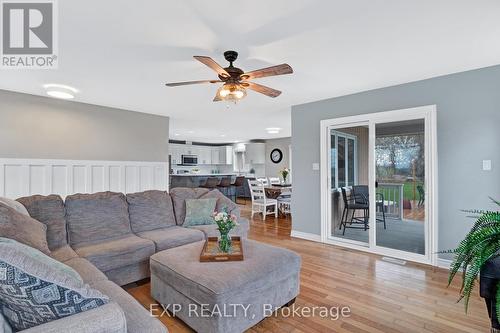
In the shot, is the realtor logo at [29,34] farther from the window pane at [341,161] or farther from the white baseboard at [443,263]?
the white baseboard at [443,263]

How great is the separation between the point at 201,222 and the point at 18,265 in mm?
2567

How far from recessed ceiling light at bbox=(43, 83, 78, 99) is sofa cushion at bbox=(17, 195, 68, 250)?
168 cm

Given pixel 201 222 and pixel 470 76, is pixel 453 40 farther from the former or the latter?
pixel 201 222

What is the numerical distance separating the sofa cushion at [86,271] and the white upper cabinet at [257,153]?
27.7 ft

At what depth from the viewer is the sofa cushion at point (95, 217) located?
2717 millimetres

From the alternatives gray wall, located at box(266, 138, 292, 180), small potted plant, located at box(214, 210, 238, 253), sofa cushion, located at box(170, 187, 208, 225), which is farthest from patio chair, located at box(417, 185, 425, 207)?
gray wall, located at box(266, 138, 292, 180)

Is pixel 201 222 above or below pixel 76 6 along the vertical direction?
below

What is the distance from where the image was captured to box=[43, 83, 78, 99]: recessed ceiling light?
3482mm

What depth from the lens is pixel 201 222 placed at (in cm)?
352

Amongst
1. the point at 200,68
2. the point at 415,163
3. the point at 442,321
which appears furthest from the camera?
the point at 415,163

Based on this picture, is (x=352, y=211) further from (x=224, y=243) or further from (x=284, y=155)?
(x=284, y=155)

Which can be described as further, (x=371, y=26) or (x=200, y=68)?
(x=200, y=68)

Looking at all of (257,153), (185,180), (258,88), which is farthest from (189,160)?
(258,88)

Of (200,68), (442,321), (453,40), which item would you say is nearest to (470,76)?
(453,40)
